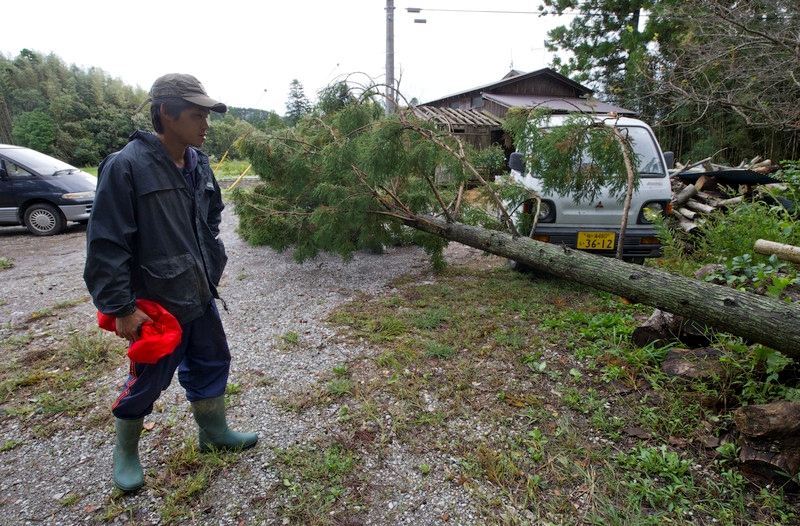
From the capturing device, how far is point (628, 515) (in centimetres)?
185

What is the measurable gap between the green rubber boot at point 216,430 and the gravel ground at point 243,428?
7 centimetres

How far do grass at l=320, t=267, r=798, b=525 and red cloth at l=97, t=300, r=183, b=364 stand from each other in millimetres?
992

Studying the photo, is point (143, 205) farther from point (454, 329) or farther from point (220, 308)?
point (220, 308)

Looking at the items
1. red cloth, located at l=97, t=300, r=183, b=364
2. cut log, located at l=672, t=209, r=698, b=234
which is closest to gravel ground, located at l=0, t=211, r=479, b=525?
red cloth, located at l=97, t=300, r=183, b=364

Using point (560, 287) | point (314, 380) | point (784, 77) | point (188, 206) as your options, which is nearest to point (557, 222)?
point (560, 287)

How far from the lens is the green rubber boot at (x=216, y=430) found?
2.20 metres

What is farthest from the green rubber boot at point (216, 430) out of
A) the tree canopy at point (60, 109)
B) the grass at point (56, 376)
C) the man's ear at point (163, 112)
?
the tree canopy at point (60, 109)

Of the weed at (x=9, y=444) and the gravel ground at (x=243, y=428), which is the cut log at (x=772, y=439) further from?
the weed at (x=9, y=444)

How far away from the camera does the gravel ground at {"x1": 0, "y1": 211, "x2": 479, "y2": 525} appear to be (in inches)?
77.1

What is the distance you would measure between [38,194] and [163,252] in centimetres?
862

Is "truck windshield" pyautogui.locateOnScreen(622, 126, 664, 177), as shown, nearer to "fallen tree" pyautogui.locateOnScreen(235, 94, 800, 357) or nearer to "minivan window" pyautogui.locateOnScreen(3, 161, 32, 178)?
"fallen tree" pyautogui.locateOnScreen(235, 94, 800, 357)

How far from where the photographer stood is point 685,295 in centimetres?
244

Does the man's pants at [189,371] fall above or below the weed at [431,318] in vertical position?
above

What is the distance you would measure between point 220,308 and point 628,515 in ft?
13.2
